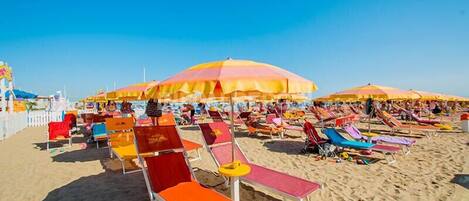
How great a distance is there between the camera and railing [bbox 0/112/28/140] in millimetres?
9938

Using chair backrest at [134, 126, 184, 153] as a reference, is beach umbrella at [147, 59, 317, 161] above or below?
above

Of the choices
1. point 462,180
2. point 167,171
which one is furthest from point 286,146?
point 167,171

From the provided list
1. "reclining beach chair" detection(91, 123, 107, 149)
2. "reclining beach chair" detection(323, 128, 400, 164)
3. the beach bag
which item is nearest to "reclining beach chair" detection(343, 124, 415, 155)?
"reclining beach chair" detection(323, 128, 400, 164)

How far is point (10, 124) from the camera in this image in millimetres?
10781

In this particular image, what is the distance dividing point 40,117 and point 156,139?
16.8 m

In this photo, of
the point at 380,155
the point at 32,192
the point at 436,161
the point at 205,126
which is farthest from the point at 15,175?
the point at 436,161

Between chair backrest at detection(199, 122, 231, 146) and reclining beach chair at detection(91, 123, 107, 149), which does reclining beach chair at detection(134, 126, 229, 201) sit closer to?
chair backrest at detection(199, 122, 231, 146)

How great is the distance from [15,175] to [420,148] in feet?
35.8

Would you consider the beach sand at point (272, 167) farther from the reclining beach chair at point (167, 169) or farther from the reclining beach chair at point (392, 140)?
the reclining beach chair at point (167, 169)

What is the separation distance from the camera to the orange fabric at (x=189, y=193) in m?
2.97

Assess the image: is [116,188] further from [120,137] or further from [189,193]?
A: [120,137]

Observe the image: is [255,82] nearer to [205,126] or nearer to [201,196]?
[201,196]

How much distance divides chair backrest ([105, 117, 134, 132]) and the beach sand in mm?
836

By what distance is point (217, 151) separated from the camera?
4520 mm
